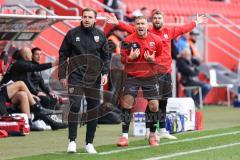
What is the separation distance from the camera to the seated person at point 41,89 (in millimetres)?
17328

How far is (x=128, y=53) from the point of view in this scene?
13.4 metres

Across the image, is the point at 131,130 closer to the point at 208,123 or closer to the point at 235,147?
the point at 208,123

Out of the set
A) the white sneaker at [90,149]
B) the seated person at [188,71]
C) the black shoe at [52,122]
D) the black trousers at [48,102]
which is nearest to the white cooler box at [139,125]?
the black shoe at [52,122]

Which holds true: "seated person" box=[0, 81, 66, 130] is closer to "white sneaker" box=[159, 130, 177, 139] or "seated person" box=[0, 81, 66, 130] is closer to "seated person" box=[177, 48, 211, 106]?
"white sneaker" box=[159, 130, 177, 139]

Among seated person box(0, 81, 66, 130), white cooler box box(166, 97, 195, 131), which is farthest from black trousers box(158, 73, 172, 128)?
seated person box(0, 81, 66, 130)

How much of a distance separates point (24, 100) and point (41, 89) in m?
1.29

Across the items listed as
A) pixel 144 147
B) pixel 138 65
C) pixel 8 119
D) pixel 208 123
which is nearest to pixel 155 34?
pixel 138 65

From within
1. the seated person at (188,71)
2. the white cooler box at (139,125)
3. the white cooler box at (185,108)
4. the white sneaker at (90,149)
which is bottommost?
the white sneaker at (90,149)

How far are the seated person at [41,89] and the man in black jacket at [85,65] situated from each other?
15.7 feet

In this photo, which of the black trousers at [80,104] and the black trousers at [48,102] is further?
the black trousers at [48,102]

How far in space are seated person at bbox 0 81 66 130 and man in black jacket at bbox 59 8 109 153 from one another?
3987 millimetres

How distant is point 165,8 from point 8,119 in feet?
43.4

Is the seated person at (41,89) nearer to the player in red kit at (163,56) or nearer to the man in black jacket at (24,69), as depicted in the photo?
the man in black jacket at (24,69)

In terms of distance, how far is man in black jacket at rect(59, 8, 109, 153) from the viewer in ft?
40.2
